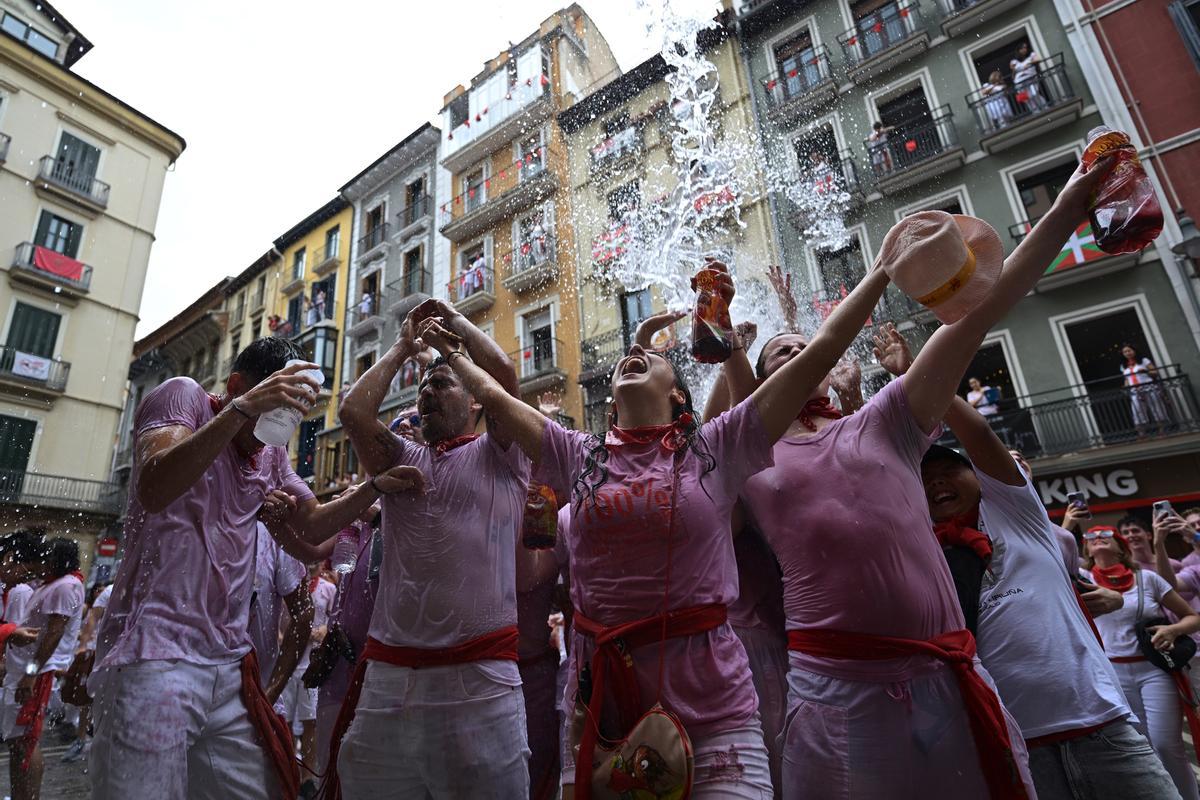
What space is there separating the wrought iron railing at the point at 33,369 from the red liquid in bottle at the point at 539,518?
81.1 feet

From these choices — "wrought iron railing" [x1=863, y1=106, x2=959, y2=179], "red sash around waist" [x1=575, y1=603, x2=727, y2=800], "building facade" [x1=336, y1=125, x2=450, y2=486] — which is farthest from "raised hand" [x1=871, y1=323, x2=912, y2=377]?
"building facade" [x1=336, y1=125, x2=450, y2=486]

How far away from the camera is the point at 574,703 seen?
5.93 ft

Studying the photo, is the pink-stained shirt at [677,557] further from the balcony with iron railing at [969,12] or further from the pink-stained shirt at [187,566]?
the balcony with iron railing at [969,12]

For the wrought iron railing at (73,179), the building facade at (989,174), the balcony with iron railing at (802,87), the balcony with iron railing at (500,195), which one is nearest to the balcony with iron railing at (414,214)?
the balcony with iron railing at (500,195)

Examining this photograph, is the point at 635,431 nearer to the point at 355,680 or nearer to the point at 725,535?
the point at 725,535

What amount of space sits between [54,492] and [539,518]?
2470cm

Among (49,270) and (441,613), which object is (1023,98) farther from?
(49,270)

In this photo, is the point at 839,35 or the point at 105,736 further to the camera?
the point at 839,35

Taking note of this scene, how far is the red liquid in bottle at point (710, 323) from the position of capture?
7.08 feet

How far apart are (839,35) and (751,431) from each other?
1793 cm

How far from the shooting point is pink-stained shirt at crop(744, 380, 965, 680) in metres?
1.75

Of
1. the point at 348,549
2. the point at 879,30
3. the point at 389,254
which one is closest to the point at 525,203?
the point at 389,254

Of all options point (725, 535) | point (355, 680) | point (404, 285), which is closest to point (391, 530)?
point (355, 680)

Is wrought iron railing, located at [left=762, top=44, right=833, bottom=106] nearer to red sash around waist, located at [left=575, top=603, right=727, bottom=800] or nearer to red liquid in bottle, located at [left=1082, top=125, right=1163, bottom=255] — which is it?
red liquid in bottle, located at [left=1082, top=125, right=1163, bottom=255]
